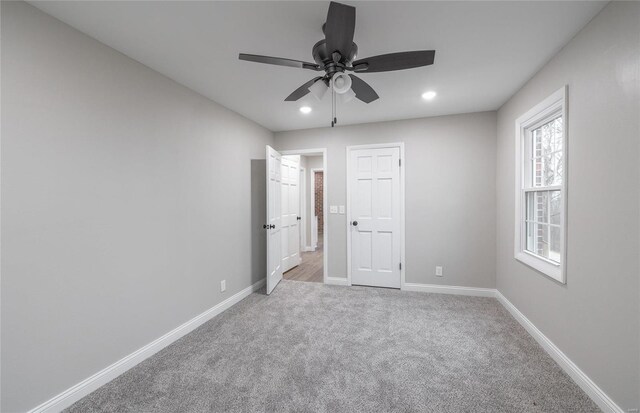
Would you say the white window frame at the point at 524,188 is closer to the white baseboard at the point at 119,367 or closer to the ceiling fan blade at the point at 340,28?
the ceiling fan blade at the point at 340,28

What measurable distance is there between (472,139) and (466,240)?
1327mm

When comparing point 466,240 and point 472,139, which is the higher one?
point 472,139

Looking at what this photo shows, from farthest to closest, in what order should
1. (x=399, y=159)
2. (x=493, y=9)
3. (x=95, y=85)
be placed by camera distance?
(x=399, y=159) → (x=95, y=85) → (x=493, y=9)

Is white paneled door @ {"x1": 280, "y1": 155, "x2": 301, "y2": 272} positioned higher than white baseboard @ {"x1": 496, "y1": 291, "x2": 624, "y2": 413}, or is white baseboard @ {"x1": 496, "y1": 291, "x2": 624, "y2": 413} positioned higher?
white paneled door @ {"x1": 280, "y1": 155, "x2": 301, "y2": 272}

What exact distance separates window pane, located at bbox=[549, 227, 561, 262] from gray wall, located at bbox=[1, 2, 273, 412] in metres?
3.36

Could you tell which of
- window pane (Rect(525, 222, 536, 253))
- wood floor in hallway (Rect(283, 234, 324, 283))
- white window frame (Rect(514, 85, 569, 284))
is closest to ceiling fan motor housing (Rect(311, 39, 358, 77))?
white window frame (Rect(514, 85, 569, 284))

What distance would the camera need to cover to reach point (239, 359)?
84.7 inches

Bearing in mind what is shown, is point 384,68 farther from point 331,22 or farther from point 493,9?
point 493,9

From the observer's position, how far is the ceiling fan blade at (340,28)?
3.96 ft

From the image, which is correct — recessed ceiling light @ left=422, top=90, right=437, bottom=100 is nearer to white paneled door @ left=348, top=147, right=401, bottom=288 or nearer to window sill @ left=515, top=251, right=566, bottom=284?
white paneled door @ left=348, top=147, right=401, bottom=288

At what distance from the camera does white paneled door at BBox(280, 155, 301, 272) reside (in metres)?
4.65

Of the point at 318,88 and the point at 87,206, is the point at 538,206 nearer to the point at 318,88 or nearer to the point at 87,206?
the point at 318,88

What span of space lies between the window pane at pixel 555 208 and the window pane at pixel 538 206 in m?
0.07

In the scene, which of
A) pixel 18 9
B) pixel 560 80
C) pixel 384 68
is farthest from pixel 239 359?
pixel 560 80
